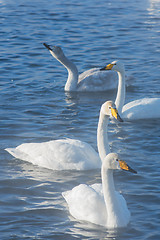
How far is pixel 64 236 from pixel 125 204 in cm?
113

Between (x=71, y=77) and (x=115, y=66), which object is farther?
(x=71, y=77)

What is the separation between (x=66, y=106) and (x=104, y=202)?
6.46 meters

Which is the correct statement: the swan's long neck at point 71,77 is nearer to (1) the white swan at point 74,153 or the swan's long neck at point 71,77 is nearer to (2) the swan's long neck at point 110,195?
(1) the white swan at point 74,153

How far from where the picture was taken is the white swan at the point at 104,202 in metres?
8.40

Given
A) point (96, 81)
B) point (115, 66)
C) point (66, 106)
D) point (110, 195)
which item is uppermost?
point (115, 66)

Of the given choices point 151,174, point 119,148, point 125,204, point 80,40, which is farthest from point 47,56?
point 125,204

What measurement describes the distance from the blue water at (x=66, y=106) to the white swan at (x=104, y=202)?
0.14 meters

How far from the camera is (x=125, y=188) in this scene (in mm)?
9875

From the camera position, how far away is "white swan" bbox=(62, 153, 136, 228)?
840 centimetres

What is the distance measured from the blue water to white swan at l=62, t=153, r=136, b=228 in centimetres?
14

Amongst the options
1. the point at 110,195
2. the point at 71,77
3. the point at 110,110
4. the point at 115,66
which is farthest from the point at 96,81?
the point at 110,195

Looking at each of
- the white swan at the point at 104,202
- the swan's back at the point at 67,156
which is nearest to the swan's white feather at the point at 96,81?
the swan's back at the point at 67,156

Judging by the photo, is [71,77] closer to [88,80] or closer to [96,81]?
[88,80]

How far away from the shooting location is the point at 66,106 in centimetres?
1500
